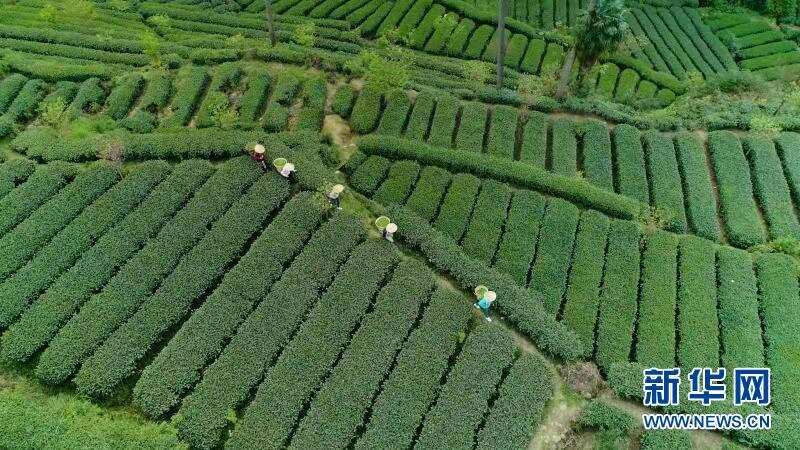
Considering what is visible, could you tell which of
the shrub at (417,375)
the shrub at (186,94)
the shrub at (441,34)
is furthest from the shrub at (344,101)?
the shrub at (441,34)

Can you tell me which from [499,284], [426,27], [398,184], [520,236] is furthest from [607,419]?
[426,27]

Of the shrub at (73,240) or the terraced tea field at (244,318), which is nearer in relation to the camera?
the terraced tea field at (244,318)

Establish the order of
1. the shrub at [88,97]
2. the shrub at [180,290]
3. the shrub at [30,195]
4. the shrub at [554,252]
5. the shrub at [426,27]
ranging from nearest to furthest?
the shrub at [180,290]
the shrub at [554,252]
the shrub at [30,195]
the shrub at [88,97]
the shrub at [426,27]

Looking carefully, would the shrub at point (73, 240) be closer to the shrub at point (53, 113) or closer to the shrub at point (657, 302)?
the shrub at point (53, 113)

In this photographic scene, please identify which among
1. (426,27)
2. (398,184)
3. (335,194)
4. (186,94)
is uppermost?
(186,94)

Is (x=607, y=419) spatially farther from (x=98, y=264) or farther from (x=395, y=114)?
(x=98, y=264)

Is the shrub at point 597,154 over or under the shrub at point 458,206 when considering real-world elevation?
over

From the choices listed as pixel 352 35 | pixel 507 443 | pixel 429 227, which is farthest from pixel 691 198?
pixel 352 35
